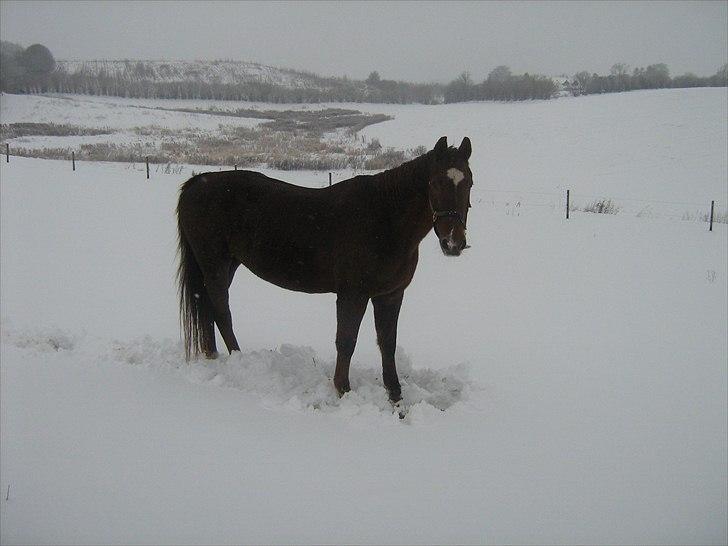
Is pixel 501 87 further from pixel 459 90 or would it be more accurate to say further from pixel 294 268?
pixel 294 268

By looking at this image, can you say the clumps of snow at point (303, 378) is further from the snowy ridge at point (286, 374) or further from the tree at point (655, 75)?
the tree at point (655, 75)

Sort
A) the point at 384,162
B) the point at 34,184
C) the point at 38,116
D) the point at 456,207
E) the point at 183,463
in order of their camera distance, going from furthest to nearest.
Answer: the point at 38,116, the point at 384,162, the point at 34,184, the point at 456,207, the point at 183,463

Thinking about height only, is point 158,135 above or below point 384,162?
above

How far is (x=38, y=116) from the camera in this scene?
28.0 meters

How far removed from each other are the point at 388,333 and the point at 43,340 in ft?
11.0

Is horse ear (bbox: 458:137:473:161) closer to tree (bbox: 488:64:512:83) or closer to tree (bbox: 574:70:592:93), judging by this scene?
tree (bbox: 488:64:512:83)

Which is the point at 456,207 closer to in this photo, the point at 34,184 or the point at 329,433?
the point at 329,433

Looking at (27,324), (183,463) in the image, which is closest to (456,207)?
(183,463)

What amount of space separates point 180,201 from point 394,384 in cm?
264

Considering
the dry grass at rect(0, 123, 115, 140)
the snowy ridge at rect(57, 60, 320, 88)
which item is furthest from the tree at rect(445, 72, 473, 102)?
the dry grass at rect(0, 123, 115, 140)

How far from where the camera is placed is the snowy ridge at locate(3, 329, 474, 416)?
4.01 meters

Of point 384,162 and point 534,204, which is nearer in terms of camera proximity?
point 384,162

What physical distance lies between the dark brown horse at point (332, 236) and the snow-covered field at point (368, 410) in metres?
0.53

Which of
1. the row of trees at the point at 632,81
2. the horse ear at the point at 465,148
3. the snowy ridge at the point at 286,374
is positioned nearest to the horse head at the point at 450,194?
the horse ear at the point at 465,148
